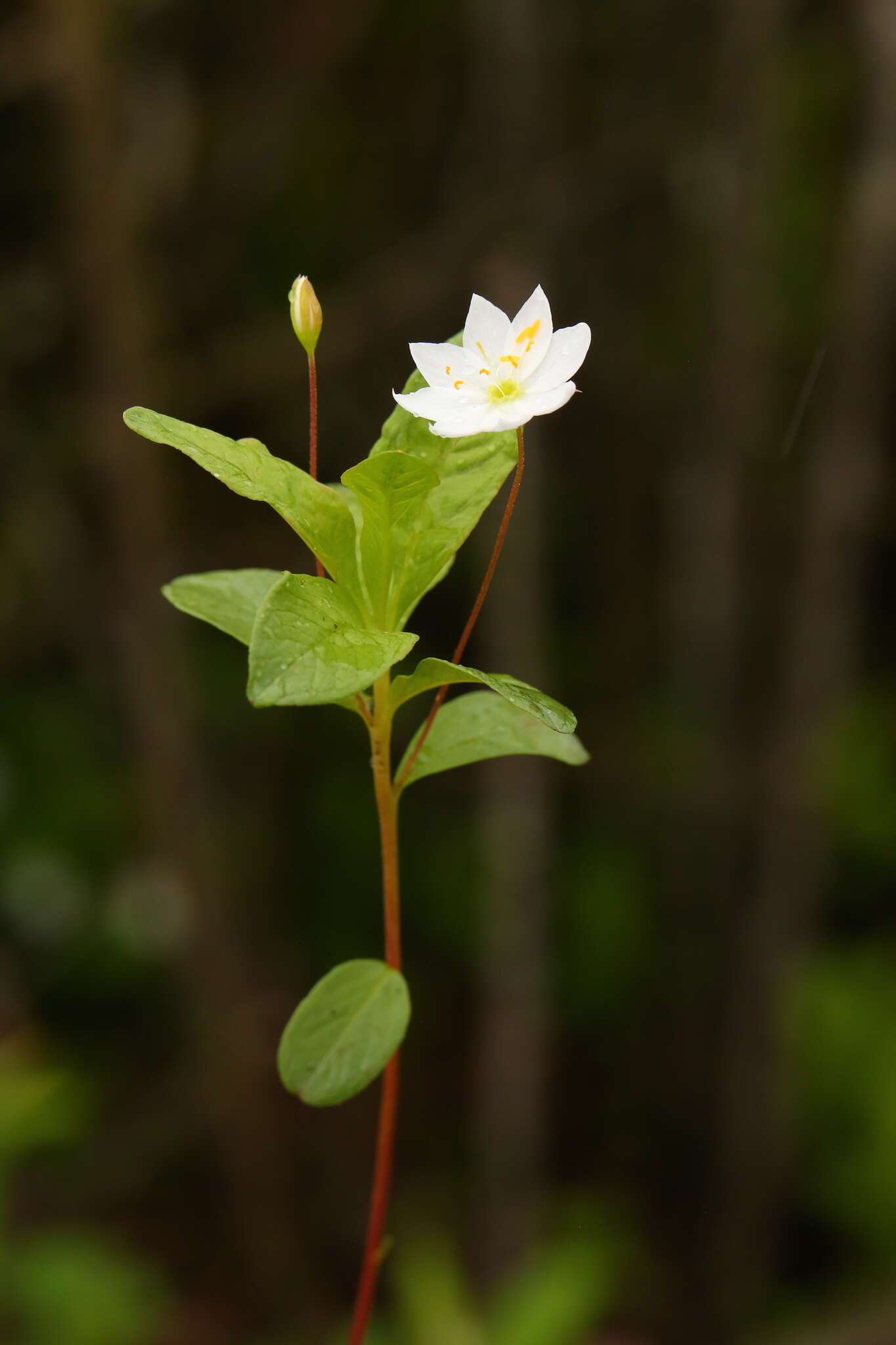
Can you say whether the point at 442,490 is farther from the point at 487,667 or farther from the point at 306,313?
the point at 487,667

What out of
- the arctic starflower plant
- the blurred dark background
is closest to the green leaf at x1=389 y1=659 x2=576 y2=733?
the arctic starflower plant

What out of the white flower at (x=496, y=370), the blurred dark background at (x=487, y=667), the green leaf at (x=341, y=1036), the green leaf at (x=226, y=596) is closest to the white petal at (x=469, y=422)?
the white flower at (x=496, y=370)

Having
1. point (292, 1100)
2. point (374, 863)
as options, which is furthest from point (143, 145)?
point (292, 1100)

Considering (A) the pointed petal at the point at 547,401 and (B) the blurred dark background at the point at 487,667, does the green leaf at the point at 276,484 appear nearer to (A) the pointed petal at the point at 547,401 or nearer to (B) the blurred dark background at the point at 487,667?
(A) the pointed petal at the point at 547,401

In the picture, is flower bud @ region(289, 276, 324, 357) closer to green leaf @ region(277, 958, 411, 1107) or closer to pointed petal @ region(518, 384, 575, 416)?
pointed petal @ region(518, 384, 575, 416)

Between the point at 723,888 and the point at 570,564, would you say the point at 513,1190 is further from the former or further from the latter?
the point at 570,564

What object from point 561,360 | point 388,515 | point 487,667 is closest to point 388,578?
point 388,515
